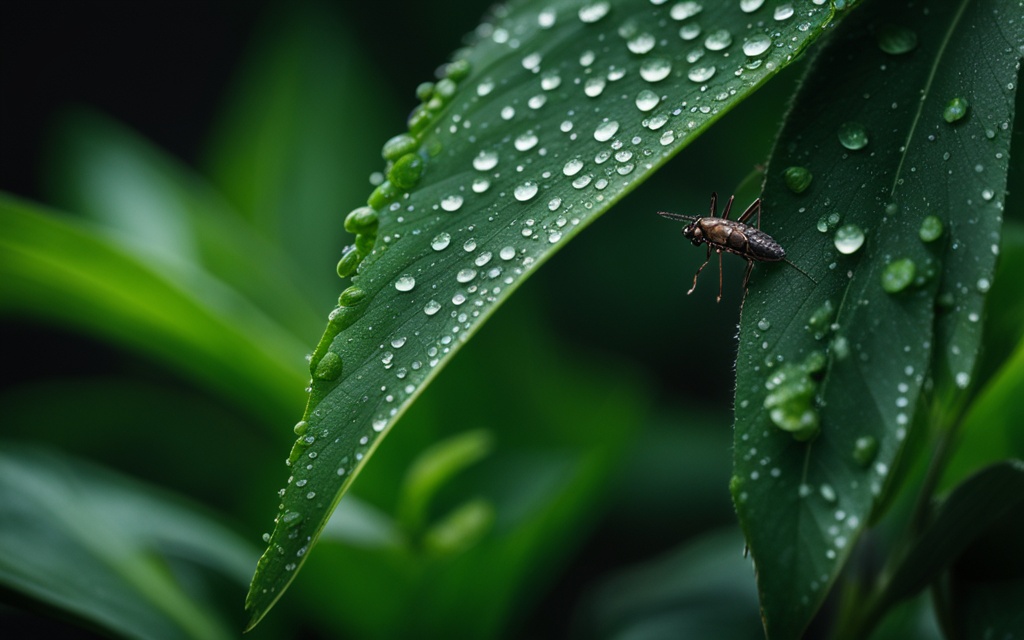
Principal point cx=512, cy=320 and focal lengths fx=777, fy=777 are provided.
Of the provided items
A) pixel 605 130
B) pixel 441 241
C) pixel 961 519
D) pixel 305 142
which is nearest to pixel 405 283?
pixel 441 241

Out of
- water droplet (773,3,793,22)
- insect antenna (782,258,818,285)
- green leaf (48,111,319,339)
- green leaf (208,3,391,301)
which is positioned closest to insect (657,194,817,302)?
insect antenna (782,258,818,285)

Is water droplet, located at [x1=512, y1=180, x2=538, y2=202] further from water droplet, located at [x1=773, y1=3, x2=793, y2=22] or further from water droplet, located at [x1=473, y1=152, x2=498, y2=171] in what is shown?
water droplet, located at [x1=773, y1=3, x2=793, y2=22]

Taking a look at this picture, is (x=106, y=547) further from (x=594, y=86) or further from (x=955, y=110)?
(x=955, y=110)

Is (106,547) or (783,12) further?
(106,547)

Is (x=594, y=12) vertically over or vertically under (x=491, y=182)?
over

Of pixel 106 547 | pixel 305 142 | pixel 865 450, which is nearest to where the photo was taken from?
pixel 865 450

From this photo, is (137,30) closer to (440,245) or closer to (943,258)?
(440,245)

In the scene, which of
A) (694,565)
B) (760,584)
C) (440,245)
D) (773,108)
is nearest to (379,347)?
(440,245)
